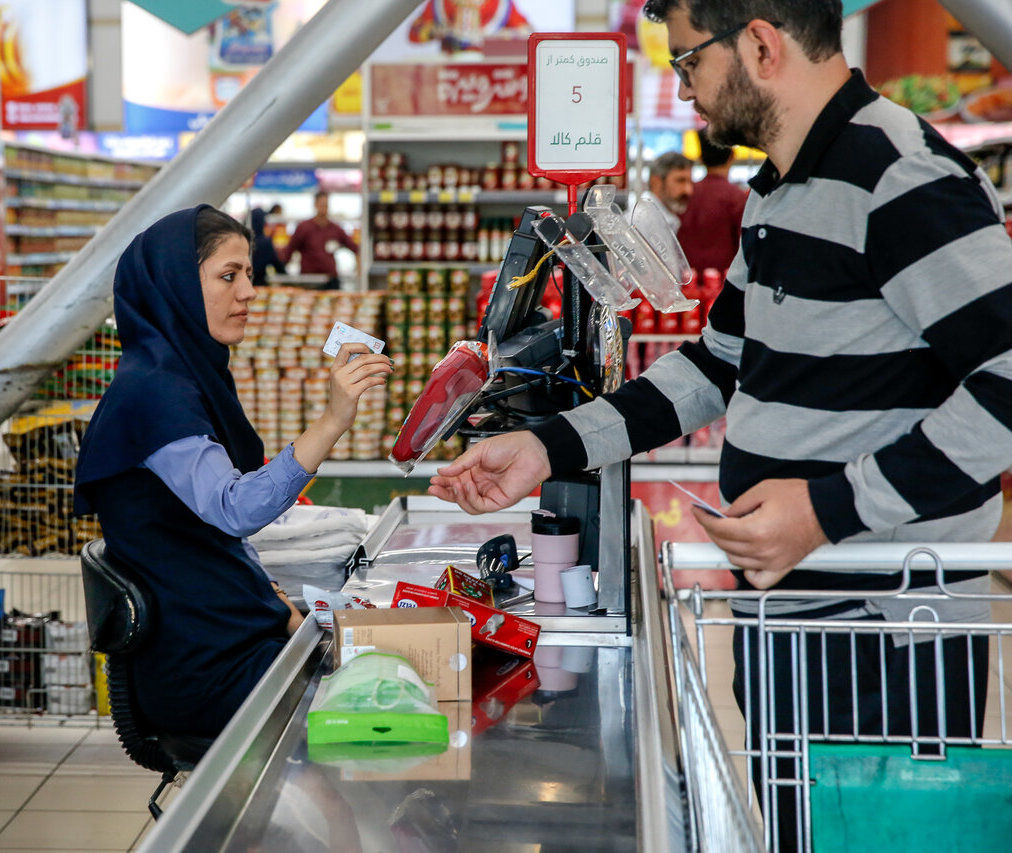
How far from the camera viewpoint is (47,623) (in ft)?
12.0

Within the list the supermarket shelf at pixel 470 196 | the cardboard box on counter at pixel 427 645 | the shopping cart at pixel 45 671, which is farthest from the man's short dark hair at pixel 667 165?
the cardboard box on counter at pixel 427 645

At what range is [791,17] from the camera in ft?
4.94

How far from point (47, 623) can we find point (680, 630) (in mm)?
2897

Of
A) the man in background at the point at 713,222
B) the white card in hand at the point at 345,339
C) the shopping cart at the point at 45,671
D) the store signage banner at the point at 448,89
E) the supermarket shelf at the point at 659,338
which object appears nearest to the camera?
the white card in hand at the point at 345,339

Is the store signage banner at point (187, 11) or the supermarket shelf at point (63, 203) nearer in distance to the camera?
the store signage banner at point (187, 11)

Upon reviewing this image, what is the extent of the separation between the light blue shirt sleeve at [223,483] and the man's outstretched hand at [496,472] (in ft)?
1.57

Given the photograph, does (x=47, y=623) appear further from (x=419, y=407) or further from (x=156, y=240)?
(x=419, y=407)

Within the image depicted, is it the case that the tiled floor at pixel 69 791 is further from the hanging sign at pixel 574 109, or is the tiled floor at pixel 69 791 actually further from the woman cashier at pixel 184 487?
the hanging sign at pixel 574 109

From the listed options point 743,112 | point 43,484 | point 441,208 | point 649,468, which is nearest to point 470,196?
point 441,208

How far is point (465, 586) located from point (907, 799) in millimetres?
819

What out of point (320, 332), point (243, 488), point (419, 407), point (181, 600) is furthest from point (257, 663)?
point (320, 332)

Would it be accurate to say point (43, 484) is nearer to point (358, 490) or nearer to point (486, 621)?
point (358, 490)

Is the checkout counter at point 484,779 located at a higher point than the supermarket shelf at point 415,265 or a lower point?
lower

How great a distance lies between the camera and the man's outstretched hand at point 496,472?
181 cm
